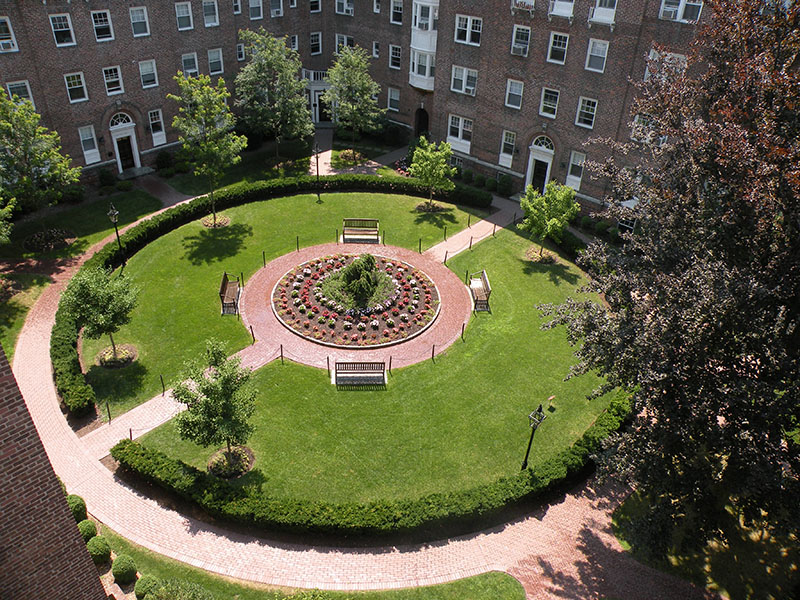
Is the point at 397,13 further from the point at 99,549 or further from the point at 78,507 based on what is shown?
the point at 99,549

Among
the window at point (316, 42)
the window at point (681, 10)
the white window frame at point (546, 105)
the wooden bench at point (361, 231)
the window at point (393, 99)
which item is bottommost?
the wooden bench at point (361, 231)

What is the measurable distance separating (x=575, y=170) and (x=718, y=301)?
82.1 feet

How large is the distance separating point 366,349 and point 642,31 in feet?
72.6

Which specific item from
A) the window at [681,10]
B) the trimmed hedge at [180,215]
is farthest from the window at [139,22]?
the window at [681,10]

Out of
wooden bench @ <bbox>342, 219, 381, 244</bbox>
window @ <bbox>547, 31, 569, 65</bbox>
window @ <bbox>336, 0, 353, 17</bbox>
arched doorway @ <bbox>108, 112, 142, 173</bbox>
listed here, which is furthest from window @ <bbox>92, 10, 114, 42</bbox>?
window @ <bbox>547, 31, 569, 65</bbox>

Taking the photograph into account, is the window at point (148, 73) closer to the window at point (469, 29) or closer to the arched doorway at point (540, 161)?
the window at point (469, 29)

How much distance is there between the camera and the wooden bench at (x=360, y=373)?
23.1 m

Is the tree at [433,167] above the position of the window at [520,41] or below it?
below

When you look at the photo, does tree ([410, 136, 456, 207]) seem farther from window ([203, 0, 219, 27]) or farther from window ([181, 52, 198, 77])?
window ([203, 0, 219, 27])

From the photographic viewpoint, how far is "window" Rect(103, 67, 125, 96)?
3581 cm

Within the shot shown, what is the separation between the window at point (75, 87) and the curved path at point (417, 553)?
24.4m

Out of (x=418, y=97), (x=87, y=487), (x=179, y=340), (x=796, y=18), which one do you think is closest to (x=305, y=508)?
(x=87, y=487)

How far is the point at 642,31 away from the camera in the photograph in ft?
99.9

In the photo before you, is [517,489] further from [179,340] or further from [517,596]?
[179,340]
